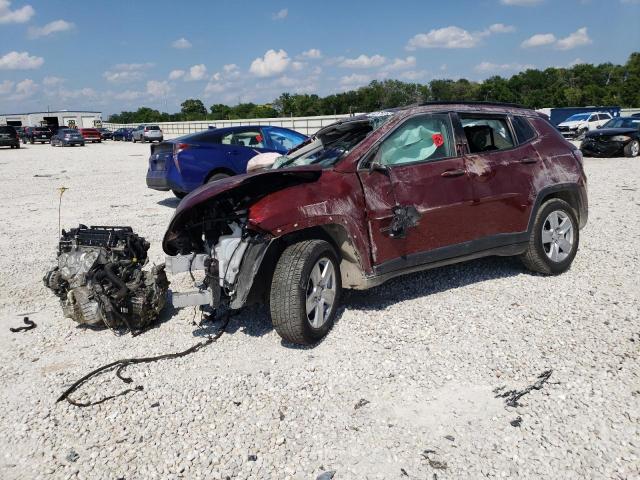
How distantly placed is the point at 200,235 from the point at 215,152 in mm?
5551

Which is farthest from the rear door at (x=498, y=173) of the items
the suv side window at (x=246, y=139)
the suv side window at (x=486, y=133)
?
the suv side window at (x=246, y=139)

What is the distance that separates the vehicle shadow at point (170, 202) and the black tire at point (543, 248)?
7.38 metres

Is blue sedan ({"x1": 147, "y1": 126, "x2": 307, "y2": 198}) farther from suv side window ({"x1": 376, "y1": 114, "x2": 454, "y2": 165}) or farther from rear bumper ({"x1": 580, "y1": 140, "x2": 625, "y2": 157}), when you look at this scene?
rear bumper ({"x1": 580, "y1": 140, "x2": 625, "y2": 157})

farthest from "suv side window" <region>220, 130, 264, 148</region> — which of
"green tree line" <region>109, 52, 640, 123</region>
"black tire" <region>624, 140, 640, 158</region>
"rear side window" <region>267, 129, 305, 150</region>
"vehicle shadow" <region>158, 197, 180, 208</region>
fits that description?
"green tree line" <region>109, 52, 640, 123</region>

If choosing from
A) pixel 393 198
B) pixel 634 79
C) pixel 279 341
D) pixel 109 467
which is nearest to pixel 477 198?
pixel 393 198

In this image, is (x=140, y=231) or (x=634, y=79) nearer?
(x=140, y=231)

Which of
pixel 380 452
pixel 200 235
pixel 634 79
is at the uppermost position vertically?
pixel 634 79

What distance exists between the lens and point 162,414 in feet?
10.9

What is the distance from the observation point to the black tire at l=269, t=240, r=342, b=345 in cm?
391

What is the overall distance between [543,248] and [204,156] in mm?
6385

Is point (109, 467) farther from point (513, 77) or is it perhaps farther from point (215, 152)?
point (513, 77)

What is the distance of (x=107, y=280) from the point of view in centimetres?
442

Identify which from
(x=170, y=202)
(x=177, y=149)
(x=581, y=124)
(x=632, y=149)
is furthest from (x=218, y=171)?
(x=581, y=124)

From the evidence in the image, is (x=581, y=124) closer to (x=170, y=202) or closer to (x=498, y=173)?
(x=170, y=202)
